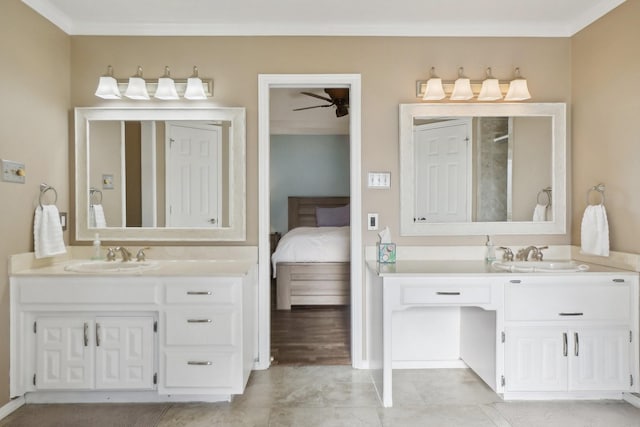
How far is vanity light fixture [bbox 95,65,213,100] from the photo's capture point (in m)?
2.88

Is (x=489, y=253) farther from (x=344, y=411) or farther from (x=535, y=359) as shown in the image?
(x=344, y=411)

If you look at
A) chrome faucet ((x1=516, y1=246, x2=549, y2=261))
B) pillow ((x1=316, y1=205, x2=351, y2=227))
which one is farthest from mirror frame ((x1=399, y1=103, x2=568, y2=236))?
pillow ((x1=316, y1=205, x2=351, y2=227))

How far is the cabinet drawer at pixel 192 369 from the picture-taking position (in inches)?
97.7

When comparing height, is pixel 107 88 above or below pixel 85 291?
above

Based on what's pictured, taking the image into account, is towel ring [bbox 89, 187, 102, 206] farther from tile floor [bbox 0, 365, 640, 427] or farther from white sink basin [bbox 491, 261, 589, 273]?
white sink basin [bbox 491, 261, 589, 273]

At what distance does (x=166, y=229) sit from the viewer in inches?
119

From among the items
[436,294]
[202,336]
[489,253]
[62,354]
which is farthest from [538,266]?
[62,354]

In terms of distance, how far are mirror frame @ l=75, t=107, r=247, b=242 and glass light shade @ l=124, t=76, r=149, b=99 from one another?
0.12m

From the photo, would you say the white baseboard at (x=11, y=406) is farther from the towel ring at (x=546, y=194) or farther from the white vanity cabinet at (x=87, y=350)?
the towel ring at (x=546, y=194)

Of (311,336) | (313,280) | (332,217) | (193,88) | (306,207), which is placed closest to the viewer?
(193,88)

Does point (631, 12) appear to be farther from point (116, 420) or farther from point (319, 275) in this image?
point (116, 420)

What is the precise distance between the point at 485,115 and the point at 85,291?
9.30ft

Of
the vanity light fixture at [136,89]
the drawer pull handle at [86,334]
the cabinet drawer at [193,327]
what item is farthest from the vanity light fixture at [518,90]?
the drawer pull handle at [86,334]

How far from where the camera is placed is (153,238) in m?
3.02
